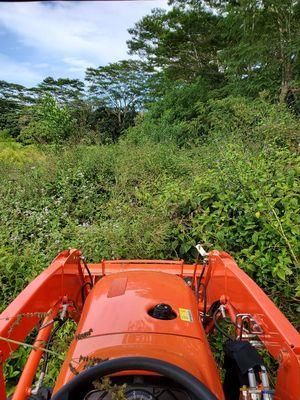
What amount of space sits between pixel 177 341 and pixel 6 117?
23.2 meters

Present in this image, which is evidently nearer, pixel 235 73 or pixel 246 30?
pixel 246 30

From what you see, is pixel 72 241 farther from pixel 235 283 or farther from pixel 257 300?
pixel 257 300

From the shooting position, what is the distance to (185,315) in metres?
1.42

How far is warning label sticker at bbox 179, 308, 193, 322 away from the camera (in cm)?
138

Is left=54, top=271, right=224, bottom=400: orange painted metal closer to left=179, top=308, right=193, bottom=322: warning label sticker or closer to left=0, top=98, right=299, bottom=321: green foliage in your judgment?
left=179, top=308, right=193, bottom=322: warning label sticker

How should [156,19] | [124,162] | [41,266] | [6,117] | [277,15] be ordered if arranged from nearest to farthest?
[41,266]
[124,162]
[277,15]
[156,19]
[6,117]

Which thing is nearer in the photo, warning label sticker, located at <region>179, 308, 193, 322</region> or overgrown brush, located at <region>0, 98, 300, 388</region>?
warning label sticker, located at <region>179, 308, 193, 322</region>

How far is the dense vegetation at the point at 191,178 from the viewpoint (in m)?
3.02

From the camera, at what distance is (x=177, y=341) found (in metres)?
1.19

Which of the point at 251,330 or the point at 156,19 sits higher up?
the point at 156,19

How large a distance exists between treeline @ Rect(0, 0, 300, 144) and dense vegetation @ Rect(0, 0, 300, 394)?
0.04 m

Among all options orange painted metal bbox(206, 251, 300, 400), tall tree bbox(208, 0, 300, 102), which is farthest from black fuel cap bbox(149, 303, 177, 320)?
tall tree bbox(208, 0, 300, 102)

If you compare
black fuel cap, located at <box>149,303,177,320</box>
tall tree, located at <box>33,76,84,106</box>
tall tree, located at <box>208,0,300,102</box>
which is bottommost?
black fuel cap, located at <box>149,303,177,320</box>

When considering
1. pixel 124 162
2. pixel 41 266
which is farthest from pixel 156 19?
pixel 41 266
